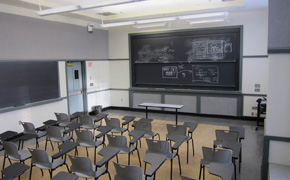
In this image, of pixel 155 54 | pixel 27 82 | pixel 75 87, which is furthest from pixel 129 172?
pixel 155 54

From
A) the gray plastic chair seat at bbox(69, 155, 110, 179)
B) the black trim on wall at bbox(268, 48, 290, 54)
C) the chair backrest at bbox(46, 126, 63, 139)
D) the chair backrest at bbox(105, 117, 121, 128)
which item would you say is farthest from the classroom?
the black trim on wall at bbox(268, 48, 290, 54)

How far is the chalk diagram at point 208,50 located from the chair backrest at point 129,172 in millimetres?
5890

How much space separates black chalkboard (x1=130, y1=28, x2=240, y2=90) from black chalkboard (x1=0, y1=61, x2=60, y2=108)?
11.0 ft

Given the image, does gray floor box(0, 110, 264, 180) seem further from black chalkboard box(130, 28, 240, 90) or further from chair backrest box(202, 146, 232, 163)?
black chalkboard box(130, 28, 240, 90)

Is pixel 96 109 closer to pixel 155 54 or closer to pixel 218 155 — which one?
pixel 155 54

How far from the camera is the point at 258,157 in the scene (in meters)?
4.93

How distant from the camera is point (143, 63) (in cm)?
923

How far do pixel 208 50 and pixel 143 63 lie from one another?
2.58 meters

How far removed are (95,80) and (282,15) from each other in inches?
279

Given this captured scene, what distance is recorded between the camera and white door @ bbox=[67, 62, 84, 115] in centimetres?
817

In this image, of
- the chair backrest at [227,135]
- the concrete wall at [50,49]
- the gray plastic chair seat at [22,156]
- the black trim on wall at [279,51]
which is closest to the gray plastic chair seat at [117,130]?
the gray plastic chair seat at [22,156]

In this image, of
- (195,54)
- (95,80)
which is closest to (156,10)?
(195,54)

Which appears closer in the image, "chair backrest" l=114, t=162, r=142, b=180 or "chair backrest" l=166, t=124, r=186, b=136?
"chair backrest" l=114, t=162, r=142, b=180

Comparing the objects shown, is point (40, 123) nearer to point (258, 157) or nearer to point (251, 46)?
point (258, 157)
